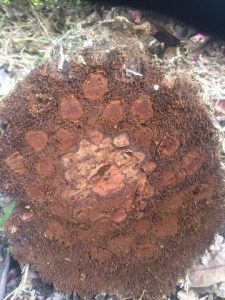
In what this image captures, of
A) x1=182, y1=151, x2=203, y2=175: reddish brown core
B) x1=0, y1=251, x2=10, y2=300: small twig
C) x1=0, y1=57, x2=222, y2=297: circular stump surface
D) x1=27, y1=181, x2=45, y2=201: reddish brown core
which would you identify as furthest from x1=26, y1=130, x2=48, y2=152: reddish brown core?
x1=0, y1=251, x2=10, y2=300: small twig

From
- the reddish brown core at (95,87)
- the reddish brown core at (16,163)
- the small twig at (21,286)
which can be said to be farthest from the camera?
the small twig at (21,286)

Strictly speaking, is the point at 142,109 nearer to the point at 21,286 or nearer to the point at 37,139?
the point at 37,139

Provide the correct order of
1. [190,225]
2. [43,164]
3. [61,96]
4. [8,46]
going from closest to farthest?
[61,96] < [43,164] < [190,225] < [8,46]

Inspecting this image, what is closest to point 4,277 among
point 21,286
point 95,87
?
point 21,286

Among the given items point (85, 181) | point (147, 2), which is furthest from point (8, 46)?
point (85, 181)

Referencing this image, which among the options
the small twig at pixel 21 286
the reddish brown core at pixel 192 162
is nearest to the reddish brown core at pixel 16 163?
the small twig at pixel 21 286

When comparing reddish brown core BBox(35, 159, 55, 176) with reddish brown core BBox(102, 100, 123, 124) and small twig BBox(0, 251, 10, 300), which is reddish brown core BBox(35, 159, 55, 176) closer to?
reddish brown core BBox(102, 100, 123, 124)

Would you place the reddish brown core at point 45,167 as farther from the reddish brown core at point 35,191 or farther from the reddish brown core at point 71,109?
the reddish brown core at point 71,109

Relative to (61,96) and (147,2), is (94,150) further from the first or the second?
(147,2)
